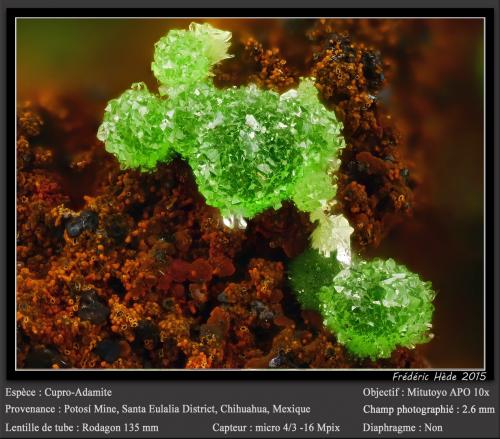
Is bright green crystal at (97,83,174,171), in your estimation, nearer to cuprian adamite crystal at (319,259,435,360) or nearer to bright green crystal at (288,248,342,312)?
bright green crystal at (288,248,342,312)

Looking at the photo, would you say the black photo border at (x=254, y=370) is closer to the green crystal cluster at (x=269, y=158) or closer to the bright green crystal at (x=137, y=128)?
the green crystal cluster at (x=269, y=158)

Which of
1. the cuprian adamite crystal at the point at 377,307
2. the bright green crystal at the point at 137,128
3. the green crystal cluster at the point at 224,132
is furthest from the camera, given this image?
the bright green crystal at the point at 137,128

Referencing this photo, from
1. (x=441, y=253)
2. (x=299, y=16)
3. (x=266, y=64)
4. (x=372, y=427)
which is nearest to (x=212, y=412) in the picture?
(x=372, y=427)

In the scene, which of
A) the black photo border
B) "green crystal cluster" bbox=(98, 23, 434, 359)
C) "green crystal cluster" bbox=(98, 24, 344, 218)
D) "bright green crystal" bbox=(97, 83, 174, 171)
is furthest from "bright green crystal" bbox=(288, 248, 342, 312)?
"bright green crystal" bbox=(97, 83, 174, 171)

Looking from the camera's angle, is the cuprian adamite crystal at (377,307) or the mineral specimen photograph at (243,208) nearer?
the cuprian adamite crystal at (377,307)

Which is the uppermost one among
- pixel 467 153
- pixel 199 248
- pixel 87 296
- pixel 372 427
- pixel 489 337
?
pixel 467 153

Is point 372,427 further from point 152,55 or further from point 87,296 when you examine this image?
point 152,55

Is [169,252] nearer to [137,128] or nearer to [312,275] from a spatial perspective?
[137,128]

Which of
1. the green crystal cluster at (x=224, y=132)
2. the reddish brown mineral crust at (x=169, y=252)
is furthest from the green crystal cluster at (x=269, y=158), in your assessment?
the reddish brown mineral crust at (x=169, y=252)
